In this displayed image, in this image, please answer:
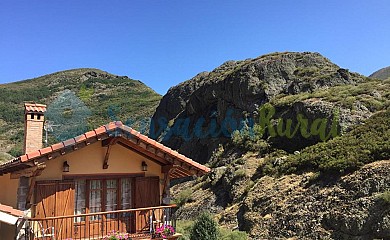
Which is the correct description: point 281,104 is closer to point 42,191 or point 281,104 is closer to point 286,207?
point 286,207

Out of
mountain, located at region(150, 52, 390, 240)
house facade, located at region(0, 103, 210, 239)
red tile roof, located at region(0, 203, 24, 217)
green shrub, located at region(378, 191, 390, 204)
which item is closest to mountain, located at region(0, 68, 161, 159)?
mountain, located at region(150, 52, 390, 240)

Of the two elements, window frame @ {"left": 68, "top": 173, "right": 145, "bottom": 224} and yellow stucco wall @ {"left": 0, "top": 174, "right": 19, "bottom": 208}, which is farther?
window frame @ {"left": 68, "top": 173, "right": 145, "bottom": 224}

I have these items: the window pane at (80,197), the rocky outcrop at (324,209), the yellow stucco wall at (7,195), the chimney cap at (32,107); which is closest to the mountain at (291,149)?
the rocky outcrop at (324,209)

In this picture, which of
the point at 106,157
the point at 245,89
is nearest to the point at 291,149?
the point at 245,89

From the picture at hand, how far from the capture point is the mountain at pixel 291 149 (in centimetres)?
1728

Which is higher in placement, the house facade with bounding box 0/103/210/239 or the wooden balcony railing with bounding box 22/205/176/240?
the house facade with bounding box 0/103/210/239

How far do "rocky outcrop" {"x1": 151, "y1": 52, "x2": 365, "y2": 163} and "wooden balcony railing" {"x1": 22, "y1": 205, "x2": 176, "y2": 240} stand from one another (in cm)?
2427

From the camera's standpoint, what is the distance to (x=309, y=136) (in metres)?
26.4

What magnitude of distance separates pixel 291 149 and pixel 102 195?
65.4 ft

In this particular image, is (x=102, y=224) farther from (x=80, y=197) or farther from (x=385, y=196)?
(x=385, y=196)

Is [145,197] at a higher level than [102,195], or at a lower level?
lower

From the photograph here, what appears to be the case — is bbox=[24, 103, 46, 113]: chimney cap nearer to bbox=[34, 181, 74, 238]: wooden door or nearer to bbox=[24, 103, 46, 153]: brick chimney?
bbox=[24, 103, 46, 153]: brick chimney

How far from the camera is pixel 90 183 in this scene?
1017 centimetres

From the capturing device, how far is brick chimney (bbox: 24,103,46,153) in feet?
36.8
